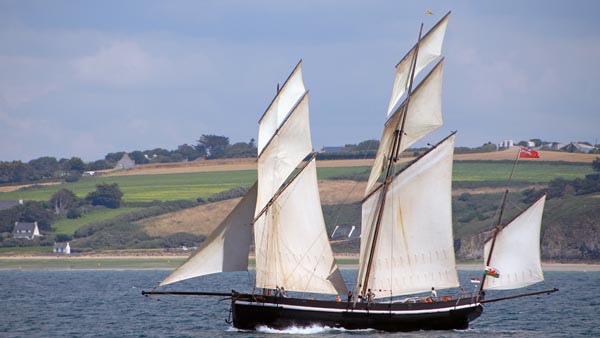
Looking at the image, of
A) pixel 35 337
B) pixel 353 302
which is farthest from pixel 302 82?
pixel 35 337

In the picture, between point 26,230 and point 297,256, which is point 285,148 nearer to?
point 297,256

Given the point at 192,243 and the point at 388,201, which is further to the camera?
the point at 192,243

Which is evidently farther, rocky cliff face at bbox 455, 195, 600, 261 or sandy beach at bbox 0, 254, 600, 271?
rocky cliff face at bbox 455, 195, 600, 261

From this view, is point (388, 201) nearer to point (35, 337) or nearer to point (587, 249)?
point (35, 337)

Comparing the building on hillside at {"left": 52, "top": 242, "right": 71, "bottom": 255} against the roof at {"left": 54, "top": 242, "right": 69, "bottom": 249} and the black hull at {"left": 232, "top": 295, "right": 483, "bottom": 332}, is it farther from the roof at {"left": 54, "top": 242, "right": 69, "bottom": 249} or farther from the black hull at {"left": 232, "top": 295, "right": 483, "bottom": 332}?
the black hull at {"left": 232, "top": 295, "right": 483, "bottom": 332}

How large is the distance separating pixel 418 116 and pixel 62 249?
120436 mm

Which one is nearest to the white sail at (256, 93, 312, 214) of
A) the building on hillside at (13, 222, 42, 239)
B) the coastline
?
the coastline

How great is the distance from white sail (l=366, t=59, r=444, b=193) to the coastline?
8206 centimetres

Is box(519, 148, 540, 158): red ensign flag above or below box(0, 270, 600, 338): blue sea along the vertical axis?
above

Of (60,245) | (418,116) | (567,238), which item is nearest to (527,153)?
(418,116)

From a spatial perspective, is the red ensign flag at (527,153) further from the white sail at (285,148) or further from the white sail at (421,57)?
the white sail at (285,148)

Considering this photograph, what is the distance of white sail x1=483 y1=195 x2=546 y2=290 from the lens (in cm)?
7050

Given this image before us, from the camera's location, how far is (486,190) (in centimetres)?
19375

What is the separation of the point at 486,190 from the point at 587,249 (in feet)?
116
